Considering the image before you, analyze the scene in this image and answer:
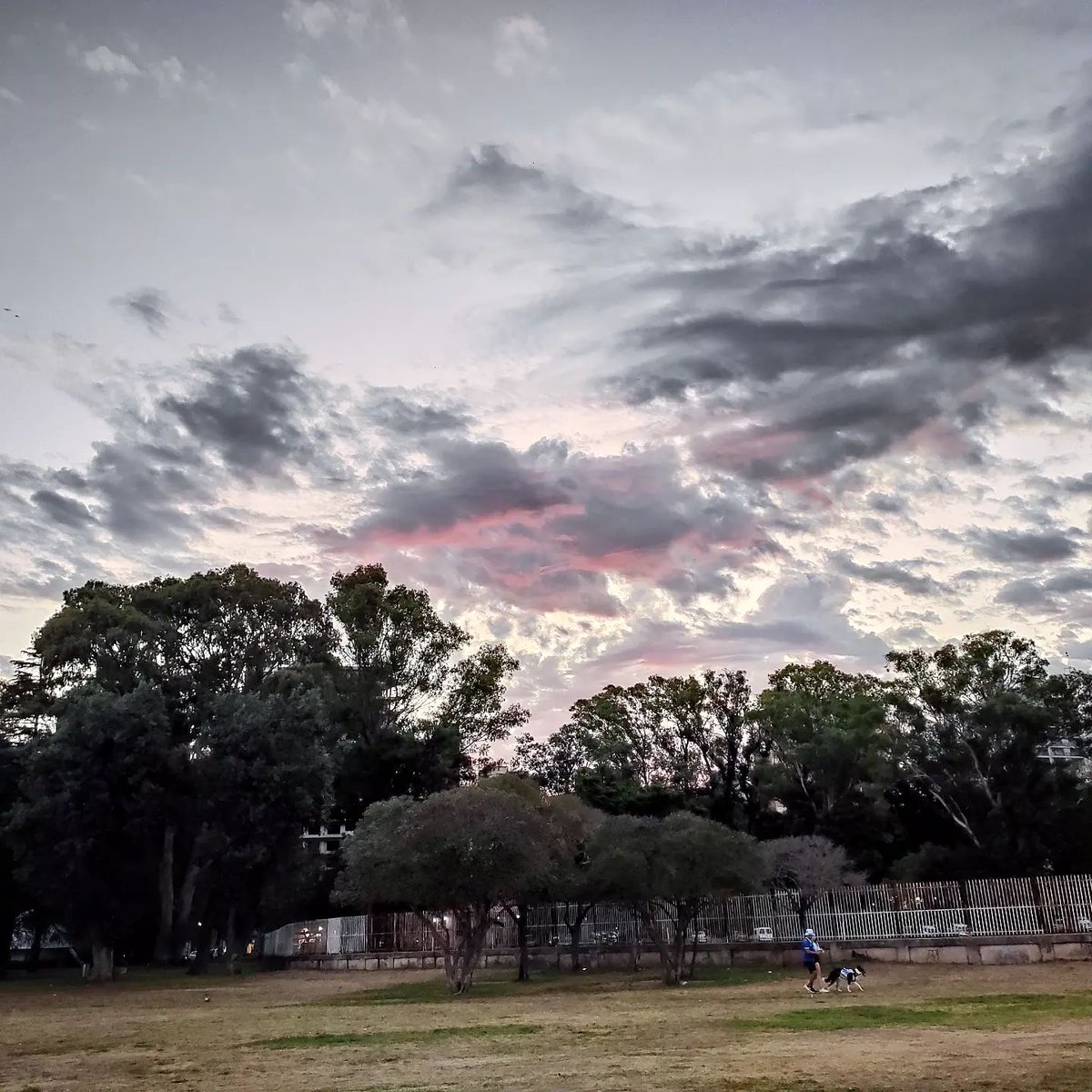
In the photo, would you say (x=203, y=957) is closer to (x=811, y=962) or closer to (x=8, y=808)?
(x=8, y=808)

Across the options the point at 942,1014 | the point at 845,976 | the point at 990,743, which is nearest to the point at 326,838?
the point at 990,743

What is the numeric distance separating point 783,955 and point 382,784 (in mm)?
28004

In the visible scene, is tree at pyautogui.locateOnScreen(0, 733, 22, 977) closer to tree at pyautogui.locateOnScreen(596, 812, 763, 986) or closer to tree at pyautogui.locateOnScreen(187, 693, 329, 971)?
tree at pyautogui.locateOnScreen(187, 693, 329, 971)

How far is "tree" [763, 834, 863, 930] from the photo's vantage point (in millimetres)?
42281

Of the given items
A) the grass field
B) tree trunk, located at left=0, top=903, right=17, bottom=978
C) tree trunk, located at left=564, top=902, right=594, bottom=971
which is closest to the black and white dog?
the grass field

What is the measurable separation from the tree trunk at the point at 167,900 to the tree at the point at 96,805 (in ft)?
6.94

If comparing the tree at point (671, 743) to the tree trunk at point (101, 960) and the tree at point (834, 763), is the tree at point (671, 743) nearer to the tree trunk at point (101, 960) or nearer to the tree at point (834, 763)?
the tree at point (834, 763)

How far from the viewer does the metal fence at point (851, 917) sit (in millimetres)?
32438

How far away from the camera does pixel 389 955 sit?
5253 centimetres

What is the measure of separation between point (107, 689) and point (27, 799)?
574 centimetres

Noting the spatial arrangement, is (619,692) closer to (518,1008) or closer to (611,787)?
(611,787)

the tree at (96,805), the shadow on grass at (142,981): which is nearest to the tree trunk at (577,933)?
the shadow on grass at (142,981)

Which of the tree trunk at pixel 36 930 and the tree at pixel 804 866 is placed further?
the tree trunk at pixel 36 930

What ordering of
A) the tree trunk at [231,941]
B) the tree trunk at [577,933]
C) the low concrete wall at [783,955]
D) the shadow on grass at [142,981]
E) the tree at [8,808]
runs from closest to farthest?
the low concrete wall at [783,955]
the shadow on grass at [142,981]
the tree trunk at [577,933]
the tree at [8,808]
the tree trunk at [231,941]
